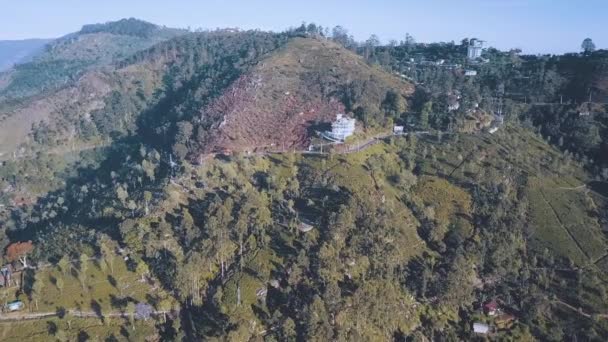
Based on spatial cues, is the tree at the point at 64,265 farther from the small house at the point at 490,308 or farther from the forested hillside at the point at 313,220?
the small house at the point at 490,308

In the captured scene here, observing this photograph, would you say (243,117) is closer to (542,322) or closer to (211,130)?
(211,130)

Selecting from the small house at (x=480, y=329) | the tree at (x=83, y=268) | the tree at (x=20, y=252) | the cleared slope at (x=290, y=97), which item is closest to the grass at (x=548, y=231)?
the small house at (x=480, y=329)

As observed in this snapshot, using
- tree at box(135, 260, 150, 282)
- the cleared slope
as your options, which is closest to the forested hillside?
tree at box(135, 260, 150, 282)

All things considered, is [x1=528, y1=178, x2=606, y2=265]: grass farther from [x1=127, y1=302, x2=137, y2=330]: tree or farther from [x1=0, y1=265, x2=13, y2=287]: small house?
[x1=0, y1=265, x2=13, y2=287]: small house

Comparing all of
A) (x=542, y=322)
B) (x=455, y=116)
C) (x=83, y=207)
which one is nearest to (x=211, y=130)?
(x=83, y=207)

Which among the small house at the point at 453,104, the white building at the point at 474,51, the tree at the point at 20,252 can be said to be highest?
the white building at the point at 474,51

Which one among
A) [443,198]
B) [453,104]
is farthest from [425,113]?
[443,198]
